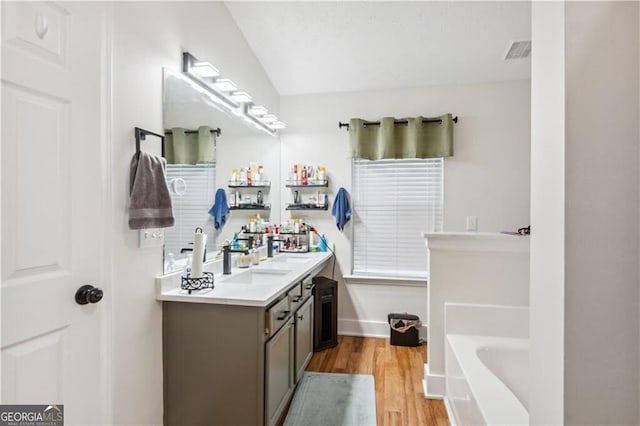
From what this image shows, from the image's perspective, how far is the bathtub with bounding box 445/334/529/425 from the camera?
1.34m

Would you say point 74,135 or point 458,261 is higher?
point 74,135

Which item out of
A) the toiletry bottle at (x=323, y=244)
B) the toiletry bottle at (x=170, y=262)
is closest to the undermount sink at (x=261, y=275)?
the toiletry bottle at (x=170, y=262)

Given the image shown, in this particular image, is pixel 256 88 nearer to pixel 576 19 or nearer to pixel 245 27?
pixel 245 27

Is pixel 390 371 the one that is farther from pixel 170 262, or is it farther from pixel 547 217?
pixel 547 217

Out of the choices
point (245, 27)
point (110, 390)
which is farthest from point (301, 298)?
point (245, 27)

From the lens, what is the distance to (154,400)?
5.32ft

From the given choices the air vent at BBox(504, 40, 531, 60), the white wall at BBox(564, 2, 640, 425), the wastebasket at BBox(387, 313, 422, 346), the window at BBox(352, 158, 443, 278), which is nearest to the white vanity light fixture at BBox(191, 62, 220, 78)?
the window at BBox(352, 158, 443, 278)

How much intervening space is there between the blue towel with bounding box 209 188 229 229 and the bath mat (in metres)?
1.36

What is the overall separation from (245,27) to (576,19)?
8.45 ft

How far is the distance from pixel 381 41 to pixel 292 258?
2.09 metres

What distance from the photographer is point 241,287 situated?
188cm

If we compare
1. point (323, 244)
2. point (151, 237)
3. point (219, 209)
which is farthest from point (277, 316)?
point (323, 244)

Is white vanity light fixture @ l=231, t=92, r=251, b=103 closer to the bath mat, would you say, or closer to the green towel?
the green towel

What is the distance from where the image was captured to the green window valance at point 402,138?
10.2 feet
